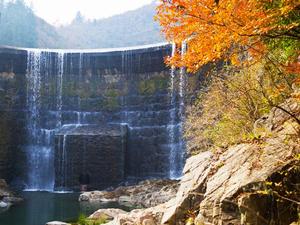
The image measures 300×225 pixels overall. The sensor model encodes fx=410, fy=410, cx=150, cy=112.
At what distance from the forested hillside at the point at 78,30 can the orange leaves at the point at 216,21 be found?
43.6 m

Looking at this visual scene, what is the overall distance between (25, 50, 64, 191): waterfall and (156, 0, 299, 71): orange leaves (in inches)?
861

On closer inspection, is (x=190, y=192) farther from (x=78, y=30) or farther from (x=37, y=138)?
(x=78, y=30)

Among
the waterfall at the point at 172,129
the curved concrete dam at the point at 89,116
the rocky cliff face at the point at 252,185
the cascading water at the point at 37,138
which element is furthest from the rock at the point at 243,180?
the cascading water at the point at 37,138

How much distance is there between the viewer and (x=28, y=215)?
17078 mm

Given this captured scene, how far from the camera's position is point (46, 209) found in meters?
18.5

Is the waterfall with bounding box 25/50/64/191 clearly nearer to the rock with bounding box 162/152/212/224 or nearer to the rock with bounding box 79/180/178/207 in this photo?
the rock with bounding box 79/180/178/207

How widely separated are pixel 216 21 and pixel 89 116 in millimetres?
22921

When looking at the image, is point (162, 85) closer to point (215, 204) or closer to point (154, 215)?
point (154, 215)

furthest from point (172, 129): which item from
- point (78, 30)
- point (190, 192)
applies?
point (78, 30)

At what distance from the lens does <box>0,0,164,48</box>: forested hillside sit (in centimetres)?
5003

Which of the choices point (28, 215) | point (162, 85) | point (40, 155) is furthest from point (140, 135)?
point (28, 215)

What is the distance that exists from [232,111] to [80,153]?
16302 mm

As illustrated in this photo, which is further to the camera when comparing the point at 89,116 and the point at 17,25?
the point at 17,25

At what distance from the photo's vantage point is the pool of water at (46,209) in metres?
16.1
